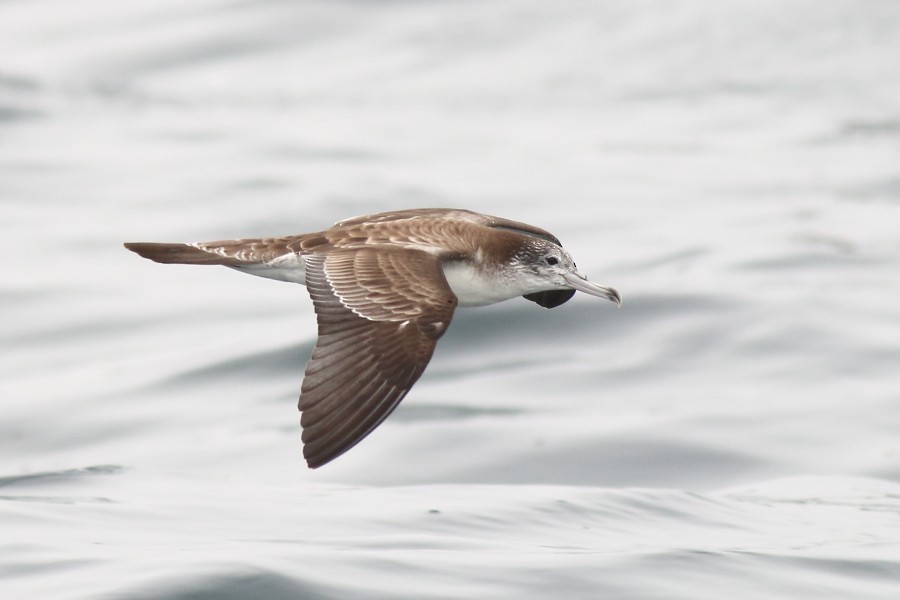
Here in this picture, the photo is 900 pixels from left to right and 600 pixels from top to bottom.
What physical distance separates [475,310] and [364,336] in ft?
24.8

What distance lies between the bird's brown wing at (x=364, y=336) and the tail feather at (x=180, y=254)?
465 mm

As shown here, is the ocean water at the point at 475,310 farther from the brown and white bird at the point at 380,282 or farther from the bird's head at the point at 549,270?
the bird's head at the point at 549,270

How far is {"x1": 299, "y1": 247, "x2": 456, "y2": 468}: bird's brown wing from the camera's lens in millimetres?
6918

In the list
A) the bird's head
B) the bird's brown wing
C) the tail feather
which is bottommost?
the bird's brown wing

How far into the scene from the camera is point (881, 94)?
25.1 meters

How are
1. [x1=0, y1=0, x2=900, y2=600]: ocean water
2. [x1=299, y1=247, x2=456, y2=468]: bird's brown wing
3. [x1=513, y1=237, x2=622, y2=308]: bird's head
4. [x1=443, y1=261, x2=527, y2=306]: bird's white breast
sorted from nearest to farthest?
[x1=299, y1=247, x2=456, y2=468]: bird's brown wing, [x1=443, y1=261, x2=527, y2=306]: bird's white breast, [x1=513, y1=237, x2=622, y2=308]: bird's head, [x1=0, y1=0, x2=900, y2=600]: ocean water

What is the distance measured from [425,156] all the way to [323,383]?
55.6ft

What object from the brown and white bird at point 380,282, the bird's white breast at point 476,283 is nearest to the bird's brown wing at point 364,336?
the brown and white bird at point 380,282

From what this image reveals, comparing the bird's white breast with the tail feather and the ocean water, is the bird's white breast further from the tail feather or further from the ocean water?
the ocean water

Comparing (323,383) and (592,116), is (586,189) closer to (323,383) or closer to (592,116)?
(592,116)

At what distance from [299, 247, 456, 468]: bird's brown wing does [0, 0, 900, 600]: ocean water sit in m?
1.24

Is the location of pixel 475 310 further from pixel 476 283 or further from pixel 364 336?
pixel 364 336

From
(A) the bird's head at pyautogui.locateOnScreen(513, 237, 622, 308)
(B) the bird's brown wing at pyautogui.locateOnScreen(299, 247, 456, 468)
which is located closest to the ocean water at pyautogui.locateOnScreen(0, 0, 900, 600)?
(B) the bird's brown wing at pyautogui.locateOnScreen(299, 247, 456, 468)

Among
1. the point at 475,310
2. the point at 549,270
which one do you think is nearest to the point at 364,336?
the point at 549,270
